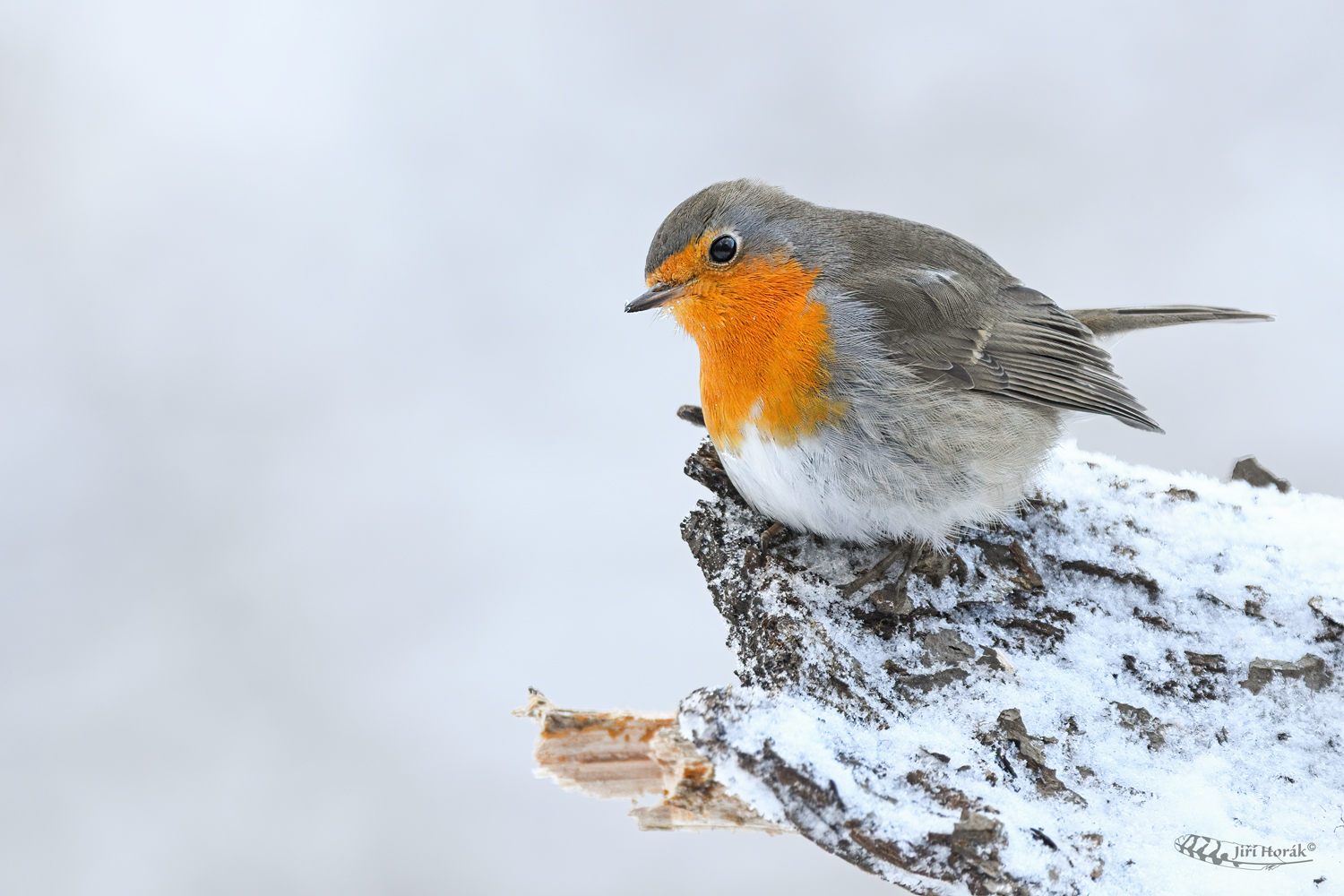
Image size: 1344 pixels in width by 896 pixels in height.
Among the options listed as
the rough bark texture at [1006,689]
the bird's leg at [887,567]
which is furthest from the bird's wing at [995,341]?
the bird's leg at [887,567]

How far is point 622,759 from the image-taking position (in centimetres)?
183

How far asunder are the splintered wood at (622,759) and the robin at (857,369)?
2.71ft

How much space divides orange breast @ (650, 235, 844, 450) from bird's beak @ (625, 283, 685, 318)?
18 mm

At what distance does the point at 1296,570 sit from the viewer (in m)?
2.50

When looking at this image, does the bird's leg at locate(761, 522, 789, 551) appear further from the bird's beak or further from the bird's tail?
the bird's tail

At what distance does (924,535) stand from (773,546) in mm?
379

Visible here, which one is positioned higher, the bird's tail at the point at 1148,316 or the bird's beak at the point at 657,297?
the bird's tail at the point at 1148,316

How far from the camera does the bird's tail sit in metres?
3.39

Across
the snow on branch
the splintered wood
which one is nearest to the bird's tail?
the snow on branch

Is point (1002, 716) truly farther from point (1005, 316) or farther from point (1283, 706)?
point (1005, 316)

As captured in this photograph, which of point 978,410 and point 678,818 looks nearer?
point 678,818

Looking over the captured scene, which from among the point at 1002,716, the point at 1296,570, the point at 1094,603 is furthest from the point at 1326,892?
the point at 1296,570

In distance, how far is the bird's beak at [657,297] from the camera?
2.64 metres

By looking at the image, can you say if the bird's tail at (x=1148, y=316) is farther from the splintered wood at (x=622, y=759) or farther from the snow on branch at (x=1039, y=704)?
the splintered wood at (x=622, y=759)
